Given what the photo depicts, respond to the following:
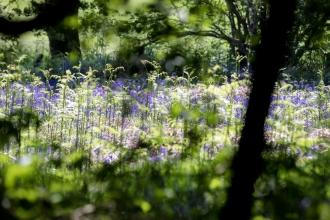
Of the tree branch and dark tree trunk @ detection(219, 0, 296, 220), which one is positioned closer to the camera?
dark tree trunk @ detection(219, 0, 296, 220)

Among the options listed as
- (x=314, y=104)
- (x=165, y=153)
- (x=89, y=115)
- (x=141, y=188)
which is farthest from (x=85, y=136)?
(x=314, y=104)

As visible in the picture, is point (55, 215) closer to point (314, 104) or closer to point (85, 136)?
point (85, 136)

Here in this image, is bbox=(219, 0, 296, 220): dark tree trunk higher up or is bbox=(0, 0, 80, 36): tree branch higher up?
bbox=(0, 0, 80, 36): tree branch

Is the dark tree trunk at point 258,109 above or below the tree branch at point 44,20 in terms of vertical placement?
below

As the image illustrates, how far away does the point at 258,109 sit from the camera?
1.67 metres

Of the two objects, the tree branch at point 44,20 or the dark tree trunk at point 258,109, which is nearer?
the dark tree trunk at point 258,109

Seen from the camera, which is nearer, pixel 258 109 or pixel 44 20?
pixel 258 109

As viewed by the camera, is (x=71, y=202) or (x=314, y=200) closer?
(x=71, y=202)

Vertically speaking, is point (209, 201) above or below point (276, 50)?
below

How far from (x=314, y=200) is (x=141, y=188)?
782 mm

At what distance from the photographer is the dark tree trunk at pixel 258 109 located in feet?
5.40

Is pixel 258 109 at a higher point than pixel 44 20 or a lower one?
lower

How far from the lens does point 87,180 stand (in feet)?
8.38

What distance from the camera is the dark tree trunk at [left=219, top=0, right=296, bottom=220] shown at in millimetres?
1645
